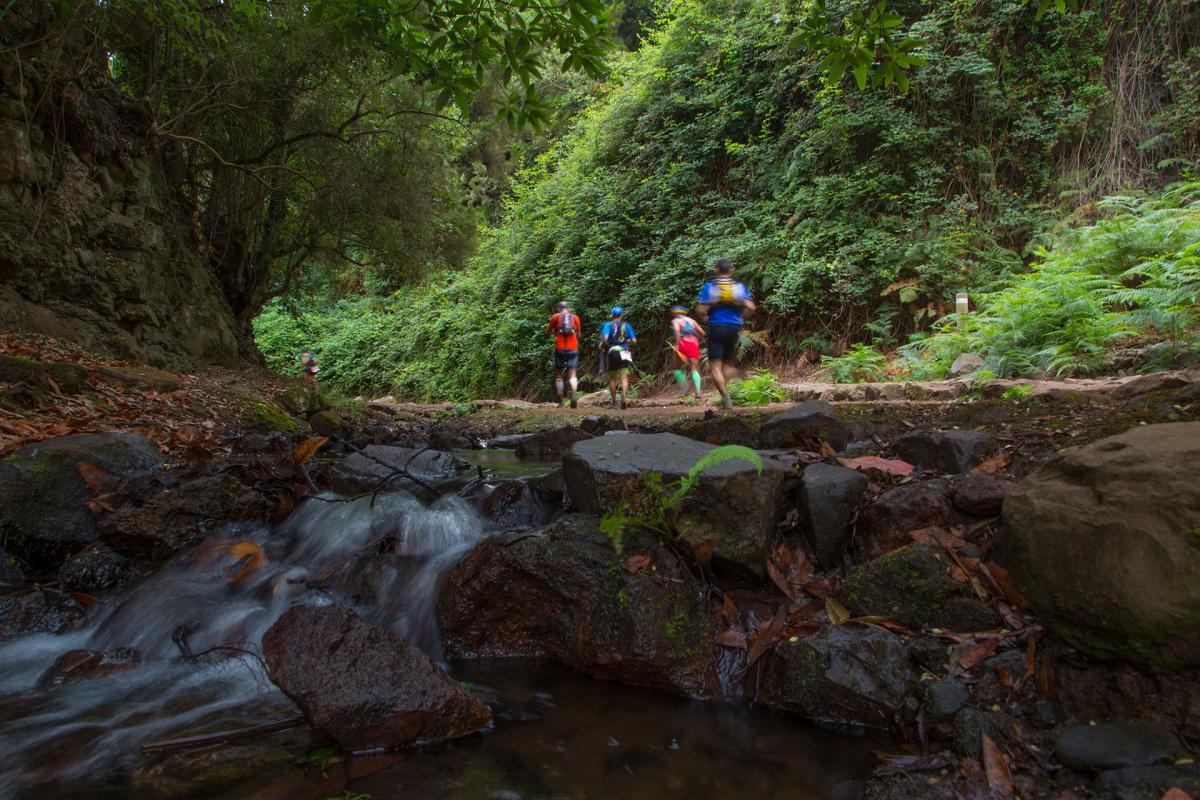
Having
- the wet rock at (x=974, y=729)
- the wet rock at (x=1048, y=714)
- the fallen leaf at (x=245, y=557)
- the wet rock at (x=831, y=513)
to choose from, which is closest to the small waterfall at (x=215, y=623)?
the fallen leaf at (x=245, y=557)

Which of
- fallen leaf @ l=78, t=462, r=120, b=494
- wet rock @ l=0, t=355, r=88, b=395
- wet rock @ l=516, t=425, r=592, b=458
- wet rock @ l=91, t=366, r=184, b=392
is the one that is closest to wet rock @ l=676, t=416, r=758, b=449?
wet rock @ l=516, t=425, r=592, b=458

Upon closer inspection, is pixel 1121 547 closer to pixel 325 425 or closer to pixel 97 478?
pixel 97 478

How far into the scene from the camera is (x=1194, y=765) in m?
1.76

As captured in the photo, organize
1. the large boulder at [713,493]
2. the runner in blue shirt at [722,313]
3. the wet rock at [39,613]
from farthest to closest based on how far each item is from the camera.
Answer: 1. the runner in blue shirt at [722,313]
2. the wet rock at [39,613]
3. the large boulder at [713,493]

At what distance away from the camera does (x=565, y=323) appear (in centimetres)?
1349

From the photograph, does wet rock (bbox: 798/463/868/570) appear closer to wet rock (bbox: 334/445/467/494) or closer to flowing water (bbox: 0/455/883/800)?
flowing water (bbox: 0/455/883/800)

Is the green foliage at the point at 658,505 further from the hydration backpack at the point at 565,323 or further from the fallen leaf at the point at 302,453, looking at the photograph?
the hydration backpack at the point at 565,323

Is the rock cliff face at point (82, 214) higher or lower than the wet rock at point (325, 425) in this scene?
higher

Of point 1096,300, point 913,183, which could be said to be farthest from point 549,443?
point 913,183

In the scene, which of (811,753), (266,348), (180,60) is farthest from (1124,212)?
(266,348)

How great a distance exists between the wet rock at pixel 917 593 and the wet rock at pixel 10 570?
15.9 feet

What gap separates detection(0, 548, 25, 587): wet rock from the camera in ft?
12.5

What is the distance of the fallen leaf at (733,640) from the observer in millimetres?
2826

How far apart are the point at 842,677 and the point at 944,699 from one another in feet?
1.15
